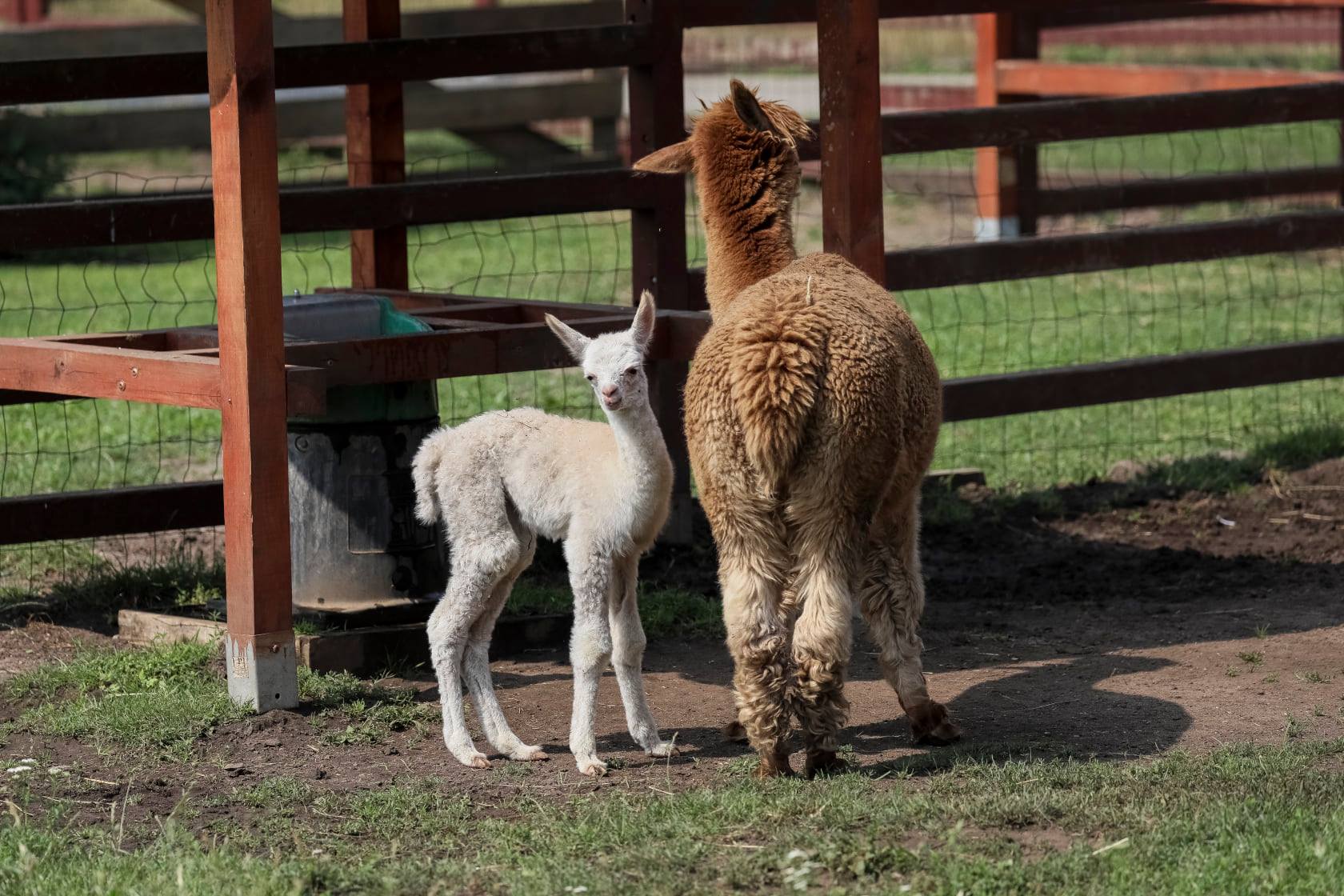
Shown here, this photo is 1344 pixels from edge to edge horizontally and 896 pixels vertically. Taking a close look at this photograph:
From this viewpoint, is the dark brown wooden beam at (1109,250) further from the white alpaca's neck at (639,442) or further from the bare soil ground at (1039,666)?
the white alpaca's neck at (639,442)

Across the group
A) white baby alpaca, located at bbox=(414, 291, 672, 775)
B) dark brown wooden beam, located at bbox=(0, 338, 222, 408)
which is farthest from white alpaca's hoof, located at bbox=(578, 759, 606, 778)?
dark brown wooden beam, located at bbox=(0, 338, 222, 408)

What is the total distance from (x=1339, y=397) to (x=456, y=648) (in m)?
6.75

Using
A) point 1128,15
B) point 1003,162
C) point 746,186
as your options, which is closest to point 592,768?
point 746,186

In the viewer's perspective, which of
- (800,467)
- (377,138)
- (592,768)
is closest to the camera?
(800,467)

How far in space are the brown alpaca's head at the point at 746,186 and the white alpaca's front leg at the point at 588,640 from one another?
1.06 meters

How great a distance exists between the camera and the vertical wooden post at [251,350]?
5293mm

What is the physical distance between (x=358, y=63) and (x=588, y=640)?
3213 mm

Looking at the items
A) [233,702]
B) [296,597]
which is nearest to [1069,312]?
[296,597]

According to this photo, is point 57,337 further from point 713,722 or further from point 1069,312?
point 1069,312

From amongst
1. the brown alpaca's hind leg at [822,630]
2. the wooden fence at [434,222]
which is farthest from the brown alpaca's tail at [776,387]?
the wooden fence at [434,222]

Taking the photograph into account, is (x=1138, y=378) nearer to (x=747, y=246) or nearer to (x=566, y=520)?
(x=747, y=246)

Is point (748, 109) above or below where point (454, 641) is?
above

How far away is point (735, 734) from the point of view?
525 centimetres

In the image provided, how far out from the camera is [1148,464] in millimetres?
8781
